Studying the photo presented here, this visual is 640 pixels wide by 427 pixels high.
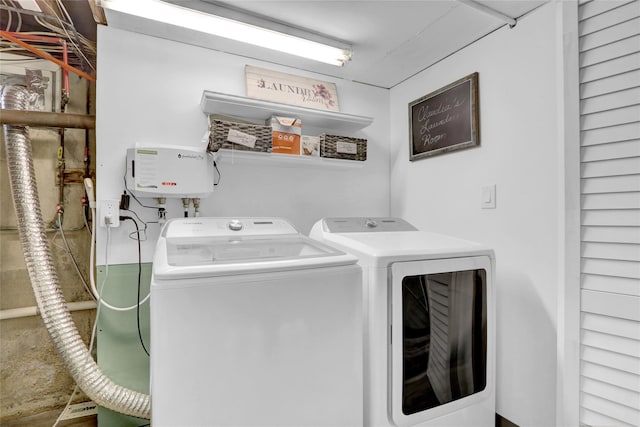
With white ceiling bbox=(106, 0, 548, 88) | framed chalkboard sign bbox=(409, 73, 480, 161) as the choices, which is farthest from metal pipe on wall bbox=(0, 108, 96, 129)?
framed chalkboard sign bbox=(409, 73, 480, 161)

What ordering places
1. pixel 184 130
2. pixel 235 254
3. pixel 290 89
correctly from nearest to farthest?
pixel 235 254 < pixel 184 130 < pixel 290 89

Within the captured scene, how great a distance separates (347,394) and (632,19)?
203 cm

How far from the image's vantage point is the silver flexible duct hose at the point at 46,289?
1678 millimetres

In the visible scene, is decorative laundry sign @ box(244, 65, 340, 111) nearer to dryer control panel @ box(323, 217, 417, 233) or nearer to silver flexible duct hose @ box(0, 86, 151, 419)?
dryer control panel @ box(323, 217, 417, 233)

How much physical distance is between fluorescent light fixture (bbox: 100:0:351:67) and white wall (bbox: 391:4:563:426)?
0.92 metres

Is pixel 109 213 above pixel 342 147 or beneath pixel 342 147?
beneath

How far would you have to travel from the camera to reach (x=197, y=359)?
111 cm

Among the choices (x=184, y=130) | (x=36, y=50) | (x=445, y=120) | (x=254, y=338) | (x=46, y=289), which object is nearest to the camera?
(x=254, y=338)

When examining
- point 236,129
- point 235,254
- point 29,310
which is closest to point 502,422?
point 235,254

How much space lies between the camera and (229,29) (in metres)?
1.87

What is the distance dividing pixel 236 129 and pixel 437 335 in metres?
1.57

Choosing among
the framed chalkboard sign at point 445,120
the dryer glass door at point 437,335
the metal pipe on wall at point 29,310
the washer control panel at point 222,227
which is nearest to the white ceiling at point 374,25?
the framed chalkboard sign at point 445,120

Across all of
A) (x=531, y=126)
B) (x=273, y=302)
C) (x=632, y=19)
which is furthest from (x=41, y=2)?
(x=632, y=19)

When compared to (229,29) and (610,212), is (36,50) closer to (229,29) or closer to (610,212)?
(229,29)
